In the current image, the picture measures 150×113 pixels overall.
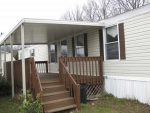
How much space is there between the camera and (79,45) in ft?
28.6

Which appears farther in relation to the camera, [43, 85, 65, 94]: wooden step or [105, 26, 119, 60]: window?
[105, 26, 119, 60]: window

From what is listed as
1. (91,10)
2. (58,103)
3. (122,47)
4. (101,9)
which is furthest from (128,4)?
(58,103)

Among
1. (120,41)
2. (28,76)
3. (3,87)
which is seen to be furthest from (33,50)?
(120,41)

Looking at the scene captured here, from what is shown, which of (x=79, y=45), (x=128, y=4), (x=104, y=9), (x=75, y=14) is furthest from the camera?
(x=75, y=14)

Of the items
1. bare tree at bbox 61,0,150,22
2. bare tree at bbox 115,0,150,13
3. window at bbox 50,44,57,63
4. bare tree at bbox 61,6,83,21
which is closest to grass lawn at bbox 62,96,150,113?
window at bbox 50,44,57,63

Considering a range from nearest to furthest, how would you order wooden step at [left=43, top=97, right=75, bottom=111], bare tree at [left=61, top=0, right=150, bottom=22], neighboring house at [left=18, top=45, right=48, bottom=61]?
wooden step at [left=43, top=97, right=75, bottom=111] < neighboring house at [left=18, top=45, right=48, bottom=61] < bare tree at [left=61, top=0, right=150, bottom=22]

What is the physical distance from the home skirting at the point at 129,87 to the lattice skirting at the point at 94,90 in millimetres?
302

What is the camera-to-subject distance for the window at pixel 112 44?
21.5ft

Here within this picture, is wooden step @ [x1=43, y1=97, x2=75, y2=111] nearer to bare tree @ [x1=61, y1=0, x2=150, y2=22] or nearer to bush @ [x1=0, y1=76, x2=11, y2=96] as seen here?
bush @ [x1=0, y1=76, x2=11, y2=96]

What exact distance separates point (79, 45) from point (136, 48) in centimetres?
356

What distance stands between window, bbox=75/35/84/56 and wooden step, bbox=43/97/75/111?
3.58 metres

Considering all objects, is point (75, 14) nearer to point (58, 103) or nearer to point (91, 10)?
point (91, 10)

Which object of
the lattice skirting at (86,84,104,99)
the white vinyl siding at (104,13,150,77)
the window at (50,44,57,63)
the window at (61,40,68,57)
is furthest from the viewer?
the window at (50,44,57,63)

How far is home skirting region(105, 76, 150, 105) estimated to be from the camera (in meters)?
5.50
